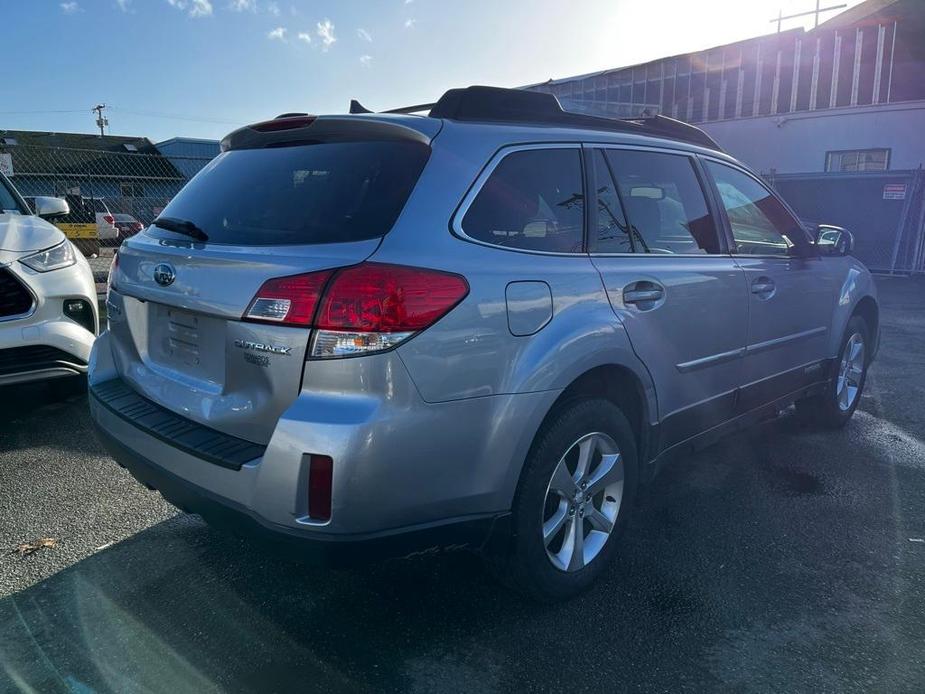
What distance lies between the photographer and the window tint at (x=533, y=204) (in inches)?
96.4

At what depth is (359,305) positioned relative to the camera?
2078mm

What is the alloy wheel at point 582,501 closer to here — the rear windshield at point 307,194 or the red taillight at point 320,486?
the red taillight at point 320,486

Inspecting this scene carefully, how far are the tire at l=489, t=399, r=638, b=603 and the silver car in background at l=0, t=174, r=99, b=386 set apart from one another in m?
3.22

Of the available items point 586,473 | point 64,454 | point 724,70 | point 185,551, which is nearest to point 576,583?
point 586,473

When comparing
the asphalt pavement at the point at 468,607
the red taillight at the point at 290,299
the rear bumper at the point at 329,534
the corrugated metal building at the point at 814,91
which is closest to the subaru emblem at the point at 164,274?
the red taillight at the point at 290,299

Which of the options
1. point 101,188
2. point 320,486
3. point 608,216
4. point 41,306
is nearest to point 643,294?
point 608,216

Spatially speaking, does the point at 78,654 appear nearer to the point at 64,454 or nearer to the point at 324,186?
the point at 324,186

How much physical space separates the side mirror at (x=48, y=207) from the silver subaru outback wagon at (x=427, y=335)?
9.99 ft

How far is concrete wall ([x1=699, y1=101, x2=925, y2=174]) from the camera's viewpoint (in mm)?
22094

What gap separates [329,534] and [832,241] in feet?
12.4

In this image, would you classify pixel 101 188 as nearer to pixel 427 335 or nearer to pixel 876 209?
pixel 876 209

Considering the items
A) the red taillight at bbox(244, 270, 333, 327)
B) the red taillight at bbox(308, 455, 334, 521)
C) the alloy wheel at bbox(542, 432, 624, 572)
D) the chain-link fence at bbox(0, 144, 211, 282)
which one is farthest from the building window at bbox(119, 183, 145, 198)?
the red taillight at bbox(308, 455, 334, 521)

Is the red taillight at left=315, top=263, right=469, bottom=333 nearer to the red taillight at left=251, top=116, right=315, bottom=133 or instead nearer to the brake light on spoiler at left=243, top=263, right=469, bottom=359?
the brake light on spoiler at left=243, top=263, right=469, bottom=359

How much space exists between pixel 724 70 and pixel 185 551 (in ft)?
92.3
